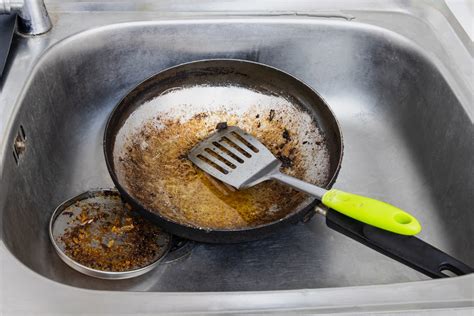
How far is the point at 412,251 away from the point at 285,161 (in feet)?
0.91

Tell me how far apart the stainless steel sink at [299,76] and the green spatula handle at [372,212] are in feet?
0.36

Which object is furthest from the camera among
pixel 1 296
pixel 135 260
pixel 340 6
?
pixel 340 6

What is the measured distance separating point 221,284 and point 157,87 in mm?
341

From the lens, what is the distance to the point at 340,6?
3.20ft

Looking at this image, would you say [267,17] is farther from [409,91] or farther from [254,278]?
[254,278]

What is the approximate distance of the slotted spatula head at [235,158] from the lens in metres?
0.78

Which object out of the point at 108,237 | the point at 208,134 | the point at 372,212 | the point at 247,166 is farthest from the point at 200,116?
the point at 372,212

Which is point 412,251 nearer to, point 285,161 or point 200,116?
point 285,161

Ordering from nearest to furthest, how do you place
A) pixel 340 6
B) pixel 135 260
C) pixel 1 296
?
pixel 1 296 → pixel 135 260 → pixel 340 6

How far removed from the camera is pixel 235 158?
2.64 ft

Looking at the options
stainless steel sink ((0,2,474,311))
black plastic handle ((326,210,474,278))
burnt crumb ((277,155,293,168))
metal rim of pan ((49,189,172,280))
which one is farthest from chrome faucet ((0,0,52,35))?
black plastic handle ((326,210,474,278))

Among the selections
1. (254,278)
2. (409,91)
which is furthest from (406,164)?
(254,278)

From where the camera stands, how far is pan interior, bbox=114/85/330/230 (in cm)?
77

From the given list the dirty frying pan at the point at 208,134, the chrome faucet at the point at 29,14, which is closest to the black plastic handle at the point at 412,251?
the dirty frying pan at the point at 208,134
